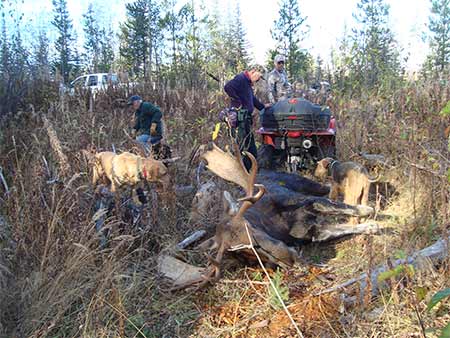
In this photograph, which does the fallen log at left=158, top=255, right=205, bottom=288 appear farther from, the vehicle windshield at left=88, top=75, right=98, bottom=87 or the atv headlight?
the vehicle windshield at left=88, top=75, right=98, bottom=87

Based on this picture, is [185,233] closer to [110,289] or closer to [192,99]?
[110,289]

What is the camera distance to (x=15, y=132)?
6945 mm

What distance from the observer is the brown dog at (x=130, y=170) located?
14.3 feet

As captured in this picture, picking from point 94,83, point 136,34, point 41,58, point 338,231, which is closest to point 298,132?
point 338,231

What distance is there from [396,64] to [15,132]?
7.89m

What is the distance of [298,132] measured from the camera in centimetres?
573

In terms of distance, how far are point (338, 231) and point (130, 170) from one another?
2160mm

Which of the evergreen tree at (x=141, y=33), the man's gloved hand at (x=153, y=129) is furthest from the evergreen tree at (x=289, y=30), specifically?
the man's gloved hand at (x=153, y=129)

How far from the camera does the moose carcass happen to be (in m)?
3.23

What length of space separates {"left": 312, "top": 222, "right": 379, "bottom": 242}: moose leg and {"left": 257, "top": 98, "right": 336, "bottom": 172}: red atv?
182 cm

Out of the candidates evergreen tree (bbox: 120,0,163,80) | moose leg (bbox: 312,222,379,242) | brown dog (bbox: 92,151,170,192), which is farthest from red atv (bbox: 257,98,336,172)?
evergreen tree (bbox: 120,0,163,80)

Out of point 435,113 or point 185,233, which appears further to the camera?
point 435,113

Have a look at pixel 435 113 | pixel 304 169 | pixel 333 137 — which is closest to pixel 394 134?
pixel 435 113

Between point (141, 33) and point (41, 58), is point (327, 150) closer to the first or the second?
point (41, 58)
